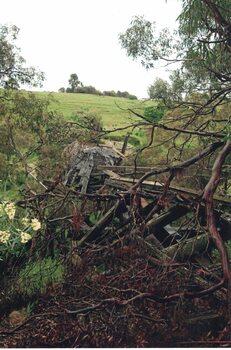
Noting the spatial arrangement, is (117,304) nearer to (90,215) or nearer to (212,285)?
(212,285)

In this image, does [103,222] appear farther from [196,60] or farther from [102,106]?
[196,60]

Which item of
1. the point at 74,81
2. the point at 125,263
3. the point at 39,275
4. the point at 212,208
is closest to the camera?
the point at 212,208

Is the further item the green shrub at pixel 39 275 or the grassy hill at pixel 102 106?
the grassy hill at pixel 102 106

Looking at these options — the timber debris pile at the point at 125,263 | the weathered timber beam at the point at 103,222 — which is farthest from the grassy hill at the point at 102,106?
the weathered timber beam at the point at 103,222

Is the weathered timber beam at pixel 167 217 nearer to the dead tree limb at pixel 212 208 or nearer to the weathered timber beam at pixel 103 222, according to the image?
the weathered timber beam at pixel 103 222

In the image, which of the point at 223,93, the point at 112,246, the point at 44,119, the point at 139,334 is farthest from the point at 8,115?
the point at 139,334

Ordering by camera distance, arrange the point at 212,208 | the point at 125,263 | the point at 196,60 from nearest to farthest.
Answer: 1. the point at 212,208
2. the point at 125,263
3. the point at 196,60

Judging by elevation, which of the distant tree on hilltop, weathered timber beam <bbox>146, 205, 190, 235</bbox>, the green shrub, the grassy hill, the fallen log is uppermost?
the distant tree on hilltop

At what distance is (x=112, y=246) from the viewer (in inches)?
141

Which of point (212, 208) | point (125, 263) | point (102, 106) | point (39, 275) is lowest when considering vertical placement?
point (39, 275)

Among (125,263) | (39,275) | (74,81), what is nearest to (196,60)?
(74,81)

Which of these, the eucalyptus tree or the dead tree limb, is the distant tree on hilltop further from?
the dead tree limb

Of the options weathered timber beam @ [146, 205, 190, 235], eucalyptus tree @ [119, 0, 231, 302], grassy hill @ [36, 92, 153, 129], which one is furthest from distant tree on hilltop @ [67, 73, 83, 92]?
weathered timber beam @ [146, 205, 190, 235]

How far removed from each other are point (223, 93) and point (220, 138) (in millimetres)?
307
